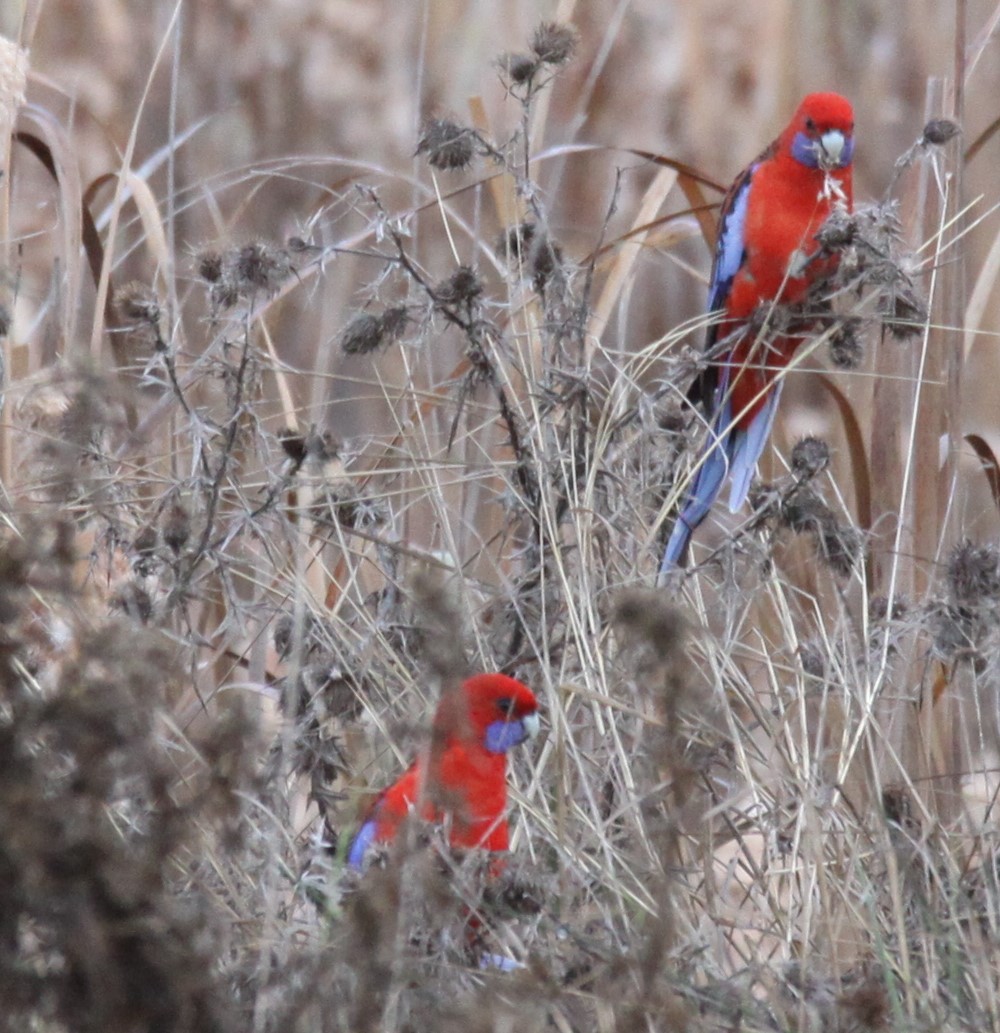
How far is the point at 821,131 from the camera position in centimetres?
219

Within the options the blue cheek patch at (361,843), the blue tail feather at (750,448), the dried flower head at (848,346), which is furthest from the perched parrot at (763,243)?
the blue cheek patch at (361,843)

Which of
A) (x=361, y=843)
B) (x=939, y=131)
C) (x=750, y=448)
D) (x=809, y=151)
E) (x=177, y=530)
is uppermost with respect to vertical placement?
(x=939, y=131)

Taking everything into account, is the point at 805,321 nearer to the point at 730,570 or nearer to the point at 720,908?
the point at 730,570

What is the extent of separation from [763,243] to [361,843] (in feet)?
3.69

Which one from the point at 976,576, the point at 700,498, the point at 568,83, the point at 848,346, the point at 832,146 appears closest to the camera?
the point at 976,576

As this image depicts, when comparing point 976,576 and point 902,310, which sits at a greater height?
point 902,310

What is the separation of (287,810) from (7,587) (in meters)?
0.51

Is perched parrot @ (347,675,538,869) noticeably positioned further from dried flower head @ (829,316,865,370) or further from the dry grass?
dried flower head @ (829,316,865,370)

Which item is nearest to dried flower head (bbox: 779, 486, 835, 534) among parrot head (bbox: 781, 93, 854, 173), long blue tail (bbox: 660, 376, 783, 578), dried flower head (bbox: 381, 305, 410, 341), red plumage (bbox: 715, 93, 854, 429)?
long blue tail (bbox: 660, 376, 783, 578)

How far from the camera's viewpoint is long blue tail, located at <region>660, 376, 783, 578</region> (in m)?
1.71

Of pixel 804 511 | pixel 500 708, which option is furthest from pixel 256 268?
pixel 804 511

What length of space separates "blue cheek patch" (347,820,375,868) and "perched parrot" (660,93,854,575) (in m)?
0.75

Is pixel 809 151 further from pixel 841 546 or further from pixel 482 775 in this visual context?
pixel 482 775

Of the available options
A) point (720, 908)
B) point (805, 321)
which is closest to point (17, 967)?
point (720, 908)
